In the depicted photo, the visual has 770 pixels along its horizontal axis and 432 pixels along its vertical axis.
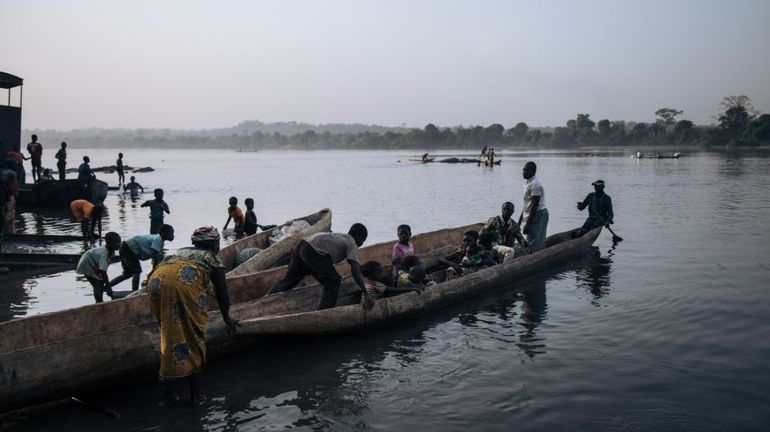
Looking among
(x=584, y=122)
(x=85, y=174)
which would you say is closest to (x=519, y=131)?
(x=584, y=122)

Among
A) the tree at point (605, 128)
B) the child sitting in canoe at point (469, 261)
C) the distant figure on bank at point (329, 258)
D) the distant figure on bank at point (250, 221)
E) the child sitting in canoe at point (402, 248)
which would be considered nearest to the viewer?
the distant figure on bank at point (329, 258)

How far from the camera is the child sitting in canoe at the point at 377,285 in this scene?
26.0 feet

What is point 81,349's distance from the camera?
16.6 ft

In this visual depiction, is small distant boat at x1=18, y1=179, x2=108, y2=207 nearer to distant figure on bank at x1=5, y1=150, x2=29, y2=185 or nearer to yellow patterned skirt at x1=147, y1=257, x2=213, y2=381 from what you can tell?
distant figure on bank at x1=5, y1=150, x2=29, y2=185

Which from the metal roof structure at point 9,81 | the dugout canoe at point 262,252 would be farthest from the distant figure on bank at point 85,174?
the dugout canoe at point 262,252

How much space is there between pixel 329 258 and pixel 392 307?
110 centimetres

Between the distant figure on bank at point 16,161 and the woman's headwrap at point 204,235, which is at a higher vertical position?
the distant figure on bank at point 16,161

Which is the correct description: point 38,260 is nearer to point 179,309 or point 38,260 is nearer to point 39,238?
point 39,238

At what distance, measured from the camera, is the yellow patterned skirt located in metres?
4.69

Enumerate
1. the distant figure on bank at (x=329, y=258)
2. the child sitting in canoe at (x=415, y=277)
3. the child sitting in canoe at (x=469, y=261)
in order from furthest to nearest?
the child sitting in canoe at (x=469, y=261), the child sitting in canoe at (x=415, y=277), the distant figure on bank at (x=329, y=258)

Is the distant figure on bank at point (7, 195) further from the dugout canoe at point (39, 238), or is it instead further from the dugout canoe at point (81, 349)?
the dugout canoe at point (81, 349)

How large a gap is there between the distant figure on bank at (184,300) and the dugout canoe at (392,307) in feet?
3.38

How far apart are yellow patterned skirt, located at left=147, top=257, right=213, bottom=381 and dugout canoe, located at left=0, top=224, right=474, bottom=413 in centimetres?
78

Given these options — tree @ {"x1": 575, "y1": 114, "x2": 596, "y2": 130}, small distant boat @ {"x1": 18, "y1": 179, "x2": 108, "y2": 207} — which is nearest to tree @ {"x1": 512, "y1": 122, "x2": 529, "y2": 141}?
tree @ {"x1": 575, "y1": 114, "x2": 596, "y2": 130}
